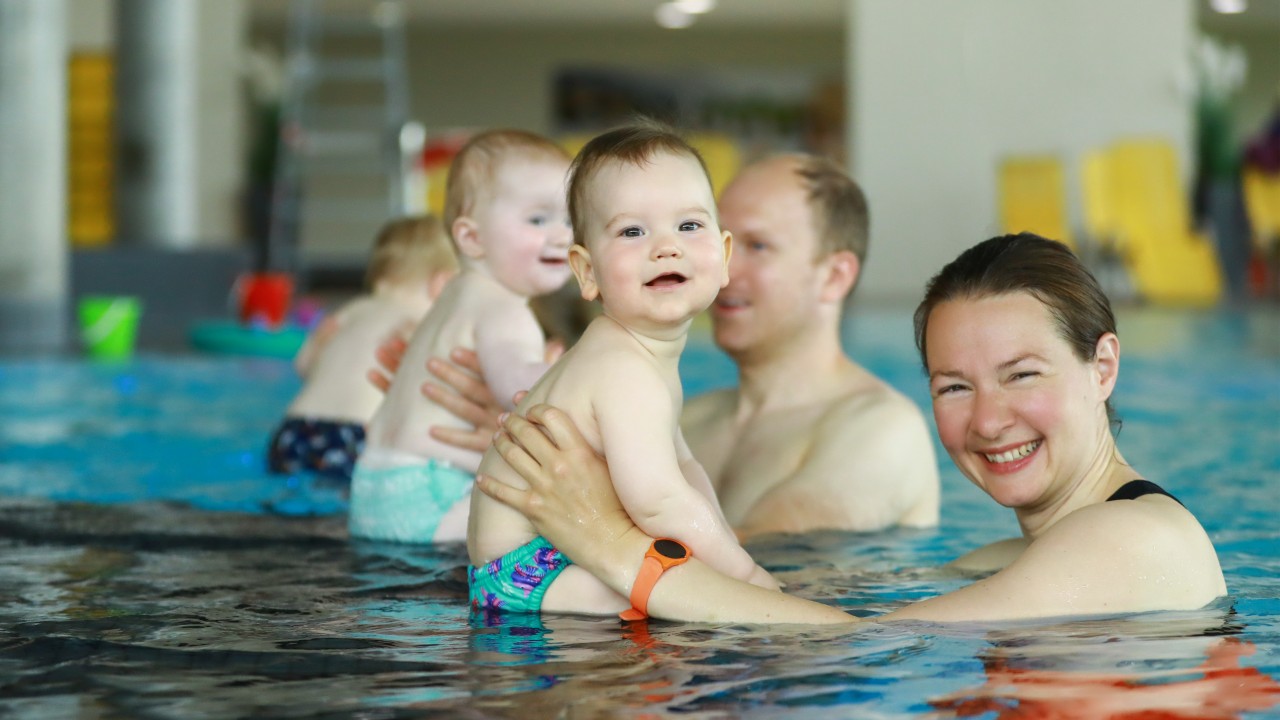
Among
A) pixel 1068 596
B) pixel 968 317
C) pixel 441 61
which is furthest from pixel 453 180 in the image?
pixel 441 61

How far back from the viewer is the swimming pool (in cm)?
214

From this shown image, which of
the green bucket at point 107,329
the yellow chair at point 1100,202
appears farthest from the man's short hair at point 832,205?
the yellow chair at point 1100,202

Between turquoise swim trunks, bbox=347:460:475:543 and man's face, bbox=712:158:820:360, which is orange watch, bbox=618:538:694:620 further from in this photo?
man's face, bbox=712:158:820:360

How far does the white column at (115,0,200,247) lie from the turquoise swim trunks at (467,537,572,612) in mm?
10219

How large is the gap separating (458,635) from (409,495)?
955 millimetres

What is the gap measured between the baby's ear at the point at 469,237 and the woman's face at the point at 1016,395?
1314 mm

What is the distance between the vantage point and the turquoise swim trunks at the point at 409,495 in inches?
139

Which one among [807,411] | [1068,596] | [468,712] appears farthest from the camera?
[807,411]

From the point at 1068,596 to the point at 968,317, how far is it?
19.3 inches

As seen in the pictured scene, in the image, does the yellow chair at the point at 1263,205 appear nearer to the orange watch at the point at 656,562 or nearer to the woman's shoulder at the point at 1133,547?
the woman's shoulder at the point at 1133,547

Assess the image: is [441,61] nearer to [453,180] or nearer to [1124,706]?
[453,180]

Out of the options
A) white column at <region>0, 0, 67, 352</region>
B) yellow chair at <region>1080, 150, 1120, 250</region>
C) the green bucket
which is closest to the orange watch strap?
the green bucket

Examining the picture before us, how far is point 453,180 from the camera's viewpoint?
12.1 ft

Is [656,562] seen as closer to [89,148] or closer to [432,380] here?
[432,380]
